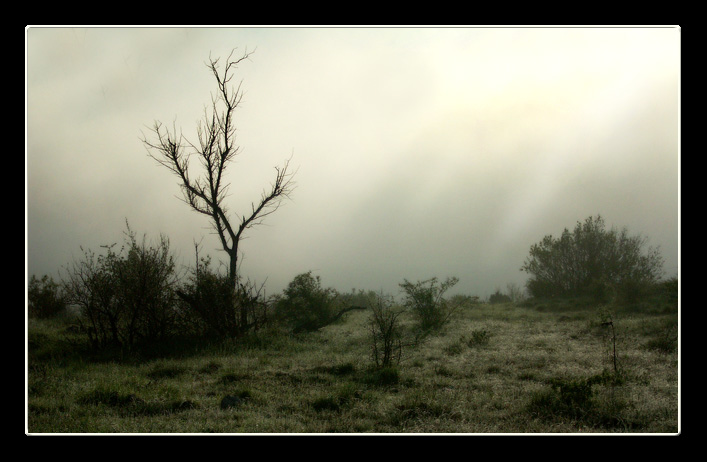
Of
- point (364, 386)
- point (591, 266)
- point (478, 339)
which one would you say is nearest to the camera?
point (364, 386)

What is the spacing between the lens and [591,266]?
51.7ft

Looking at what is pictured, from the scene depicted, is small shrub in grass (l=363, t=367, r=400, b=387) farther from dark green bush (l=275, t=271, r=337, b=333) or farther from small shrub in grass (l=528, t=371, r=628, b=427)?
dark green bush (l=275, t=271, r=337, b=333)

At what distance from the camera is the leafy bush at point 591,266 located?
1388cm

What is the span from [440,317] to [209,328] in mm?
4940

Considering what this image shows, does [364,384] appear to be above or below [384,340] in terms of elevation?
below

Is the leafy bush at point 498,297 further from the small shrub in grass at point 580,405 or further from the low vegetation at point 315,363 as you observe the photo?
the small shrub in grass at point 580,405

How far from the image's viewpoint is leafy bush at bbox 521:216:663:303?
45.5 ft

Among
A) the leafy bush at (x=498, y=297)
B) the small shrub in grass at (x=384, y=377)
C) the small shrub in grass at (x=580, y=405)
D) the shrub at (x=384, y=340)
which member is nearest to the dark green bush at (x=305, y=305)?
the shrub at (x=384, y=340)

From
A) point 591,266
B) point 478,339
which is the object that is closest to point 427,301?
point 478,339

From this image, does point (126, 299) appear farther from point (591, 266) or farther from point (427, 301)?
point (591, 266)

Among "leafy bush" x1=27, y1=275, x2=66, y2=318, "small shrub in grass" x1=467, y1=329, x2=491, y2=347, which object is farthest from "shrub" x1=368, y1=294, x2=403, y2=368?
"leafy bush" x1=27, y1=275, x2=66, y2=318

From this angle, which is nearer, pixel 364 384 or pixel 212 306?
pixel 364 384

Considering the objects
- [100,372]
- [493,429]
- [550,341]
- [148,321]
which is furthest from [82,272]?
[550,341]

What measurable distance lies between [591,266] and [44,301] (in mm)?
14956
